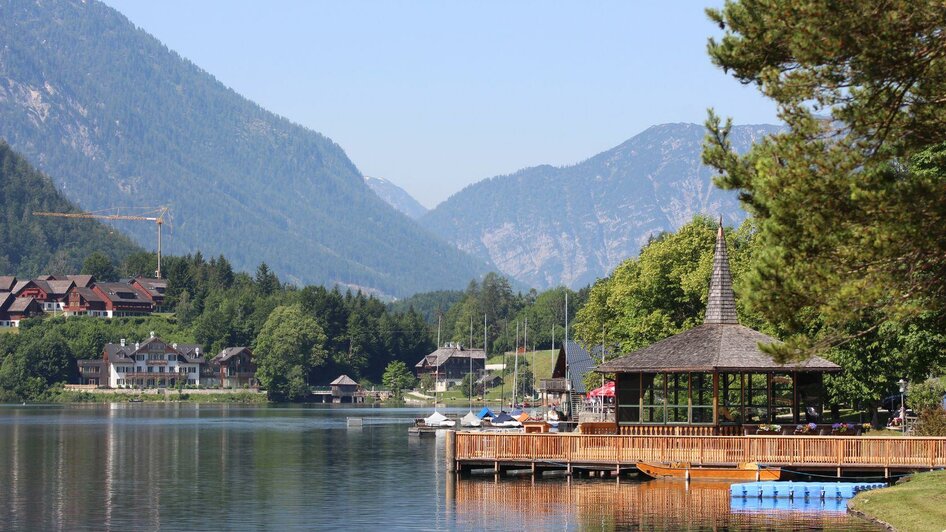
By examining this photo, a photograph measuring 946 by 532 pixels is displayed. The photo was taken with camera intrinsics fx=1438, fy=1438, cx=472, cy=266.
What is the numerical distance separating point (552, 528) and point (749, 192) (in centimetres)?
1840

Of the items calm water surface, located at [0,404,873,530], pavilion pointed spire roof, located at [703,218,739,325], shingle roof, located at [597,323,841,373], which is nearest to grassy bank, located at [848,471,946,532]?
calm water surface, located at [0,404,873,530]

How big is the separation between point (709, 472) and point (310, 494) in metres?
16.8

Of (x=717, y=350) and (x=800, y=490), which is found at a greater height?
(x=717, y=350)

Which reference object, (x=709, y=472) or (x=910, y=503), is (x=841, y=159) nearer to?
(x=910, y=503)

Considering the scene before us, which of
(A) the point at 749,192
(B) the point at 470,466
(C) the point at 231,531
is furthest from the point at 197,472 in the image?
(A) the point at 749,192

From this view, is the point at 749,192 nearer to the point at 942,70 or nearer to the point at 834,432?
the point at 942,70

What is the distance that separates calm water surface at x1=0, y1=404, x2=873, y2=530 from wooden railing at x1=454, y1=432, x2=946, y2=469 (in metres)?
1.27

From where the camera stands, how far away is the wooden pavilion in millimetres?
59344

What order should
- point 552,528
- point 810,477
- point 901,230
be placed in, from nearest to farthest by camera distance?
1. point 901,230
2. point 552,528
3. point 810,477

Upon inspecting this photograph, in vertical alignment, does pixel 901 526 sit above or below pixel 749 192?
below

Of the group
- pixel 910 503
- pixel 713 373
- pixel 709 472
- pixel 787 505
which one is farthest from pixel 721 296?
pixel 910 503

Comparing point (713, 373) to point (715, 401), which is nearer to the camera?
point (713, 373)

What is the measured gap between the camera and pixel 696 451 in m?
59.2

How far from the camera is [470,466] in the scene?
65562 millimetres
